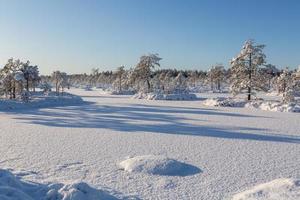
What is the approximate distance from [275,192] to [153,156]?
503 centimetres

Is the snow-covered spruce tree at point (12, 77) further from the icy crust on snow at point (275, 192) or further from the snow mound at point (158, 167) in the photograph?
the icy crust on snow at point (275, 192)

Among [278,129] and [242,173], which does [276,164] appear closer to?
[242,173]

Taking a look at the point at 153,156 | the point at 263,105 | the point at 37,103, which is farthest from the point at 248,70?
the point at 153,156

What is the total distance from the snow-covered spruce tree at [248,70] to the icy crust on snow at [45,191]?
40480mm

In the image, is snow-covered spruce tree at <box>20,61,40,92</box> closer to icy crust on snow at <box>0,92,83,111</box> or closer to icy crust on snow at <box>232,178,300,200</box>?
icy crust on snow at <box>0,92,83,111</box>

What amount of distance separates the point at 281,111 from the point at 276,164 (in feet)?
78.6

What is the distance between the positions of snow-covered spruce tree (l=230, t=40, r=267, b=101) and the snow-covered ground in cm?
2488

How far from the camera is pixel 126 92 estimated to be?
8519 centimetres

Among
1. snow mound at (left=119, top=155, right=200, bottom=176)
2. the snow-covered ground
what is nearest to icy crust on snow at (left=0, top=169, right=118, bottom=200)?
the snow-covered ground

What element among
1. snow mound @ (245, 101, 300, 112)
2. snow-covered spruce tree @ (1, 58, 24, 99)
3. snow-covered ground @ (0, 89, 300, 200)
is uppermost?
snow-covered spruce tree @ (1, 58, 24, 99)

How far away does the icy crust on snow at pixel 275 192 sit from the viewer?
875 centimetres

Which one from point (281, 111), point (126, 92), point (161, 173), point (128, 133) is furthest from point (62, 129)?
point (126, 92)

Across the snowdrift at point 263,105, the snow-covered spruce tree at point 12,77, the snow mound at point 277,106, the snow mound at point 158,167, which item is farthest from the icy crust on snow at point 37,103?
the snow mound at point 158,167

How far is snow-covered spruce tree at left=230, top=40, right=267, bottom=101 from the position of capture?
154 ft
